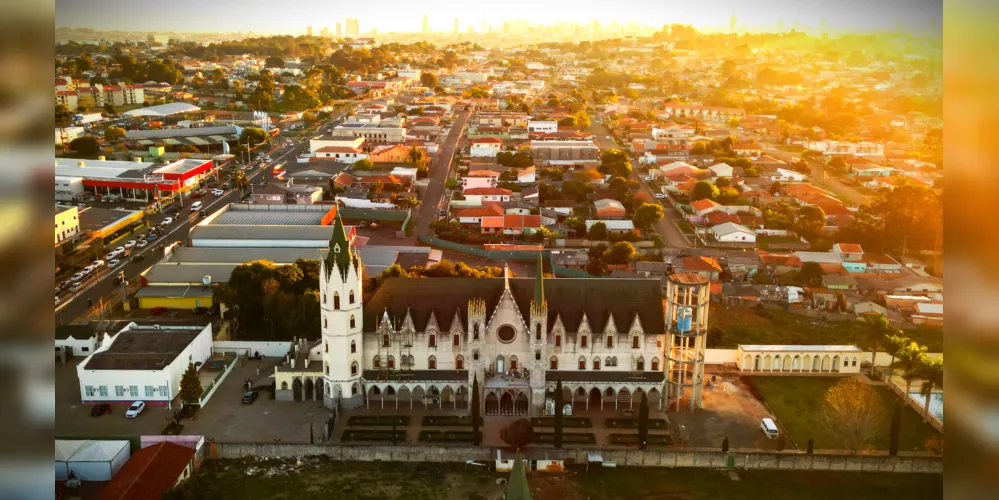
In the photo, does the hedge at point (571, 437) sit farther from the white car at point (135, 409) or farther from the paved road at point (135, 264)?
the paved road at point (135, 264)

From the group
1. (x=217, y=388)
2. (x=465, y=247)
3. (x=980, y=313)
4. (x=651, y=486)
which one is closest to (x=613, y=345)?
Answer: (x=651, y=486)

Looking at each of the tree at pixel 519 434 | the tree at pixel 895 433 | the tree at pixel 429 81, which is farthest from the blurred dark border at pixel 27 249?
the tree at pixel 429 81

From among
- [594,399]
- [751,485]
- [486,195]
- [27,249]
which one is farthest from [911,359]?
[486,195]

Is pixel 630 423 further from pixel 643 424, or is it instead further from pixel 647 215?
pixel 647 215

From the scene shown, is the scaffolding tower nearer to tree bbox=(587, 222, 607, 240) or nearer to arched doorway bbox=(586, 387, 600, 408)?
arched doorway bbox=(586, 387, 600, 408)

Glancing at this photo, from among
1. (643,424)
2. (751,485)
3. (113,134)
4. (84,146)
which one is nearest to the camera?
(751,485)

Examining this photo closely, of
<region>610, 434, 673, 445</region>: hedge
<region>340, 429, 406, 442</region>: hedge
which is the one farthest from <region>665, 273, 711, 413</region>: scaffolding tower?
<region>340, 429, 406, 442</region>: hedge
